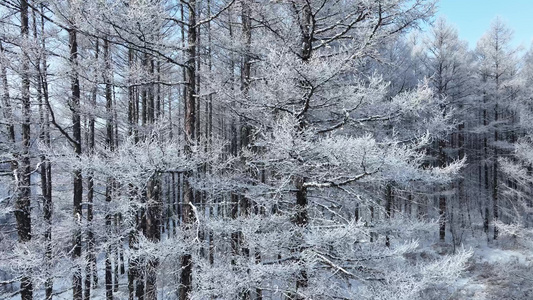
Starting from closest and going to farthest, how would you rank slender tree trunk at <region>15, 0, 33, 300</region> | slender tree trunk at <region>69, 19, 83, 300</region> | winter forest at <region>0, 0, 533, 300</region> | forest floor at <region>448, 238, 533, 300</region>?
1. winter forest at <region>0, 0, 533, 300</region>
2. slender tree trunk at <region>69, 19, 83, 300</region>
3. slender tree trunk at <region>15, 0, 33, 300</region>
4. forest floor at <region>448, 238, 533, 300</region>

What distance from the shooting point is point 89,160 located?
4516 mm

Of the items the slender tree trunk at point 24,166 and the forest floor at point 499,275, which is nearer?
the slender tree trunk at point 24,166

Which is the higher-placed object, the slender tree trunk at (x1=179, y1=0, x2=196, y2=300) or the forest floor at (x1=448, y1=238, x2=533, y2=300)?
the slender tree trunk at (x1=179, y1=0, x2=196, y2=300)

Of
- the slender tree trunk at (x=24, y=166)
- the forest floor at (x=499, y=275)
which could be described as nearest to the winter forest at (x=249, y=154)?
the slender tree trunk at (x=24, y=166)

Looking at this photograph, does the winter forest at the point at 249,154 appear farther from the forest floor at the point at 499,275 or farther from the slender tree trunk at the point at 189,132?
the forest floor at the point at 499,275

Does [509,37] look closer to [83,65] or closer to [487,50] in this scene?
[487,50]

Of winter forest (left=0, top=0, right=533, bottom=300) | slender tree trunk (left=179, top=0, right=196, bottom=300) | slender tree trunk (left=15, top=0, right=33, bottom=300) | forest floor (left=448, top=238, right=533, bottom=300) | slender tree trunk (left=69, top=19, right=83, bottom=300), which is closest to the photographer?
winter forest (left=0, top=0, right=533, bottom=300)

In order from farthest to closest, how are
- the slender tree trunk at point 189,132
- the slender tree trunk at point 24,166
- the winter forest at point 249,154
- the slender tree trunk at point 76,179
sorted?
the slender tree trunk at point 24,166, the slender tree trunk at point 76,179, the slender tree trunk at point 189,132, the winter forest at point 249,154

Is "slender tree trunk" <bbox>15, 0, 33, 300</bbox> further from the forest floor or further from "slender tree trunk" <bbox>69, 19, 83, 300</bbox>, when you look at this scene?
the forest floor

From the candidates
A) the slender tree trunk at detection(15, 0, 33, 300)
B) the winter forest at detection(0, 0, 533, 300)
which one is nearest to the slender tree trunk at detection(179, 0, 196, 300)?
the winter forest at detection(0, 0, 533, 300)

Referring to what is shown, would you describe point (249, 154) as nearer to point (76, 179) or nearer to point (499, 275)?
point (76, 179)

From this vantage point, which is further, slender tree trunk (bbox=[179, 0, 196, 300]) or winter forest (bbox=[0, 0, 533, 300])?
slender tree trunk (bbox=[179, 0, 196, 300])

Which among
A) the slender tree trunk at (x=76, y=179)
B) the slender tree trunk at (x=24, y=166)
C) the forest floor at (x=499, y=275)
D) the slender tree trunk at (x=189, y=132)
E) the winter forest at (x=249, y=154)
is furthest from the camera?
the forest floor at (x=499, y=275)

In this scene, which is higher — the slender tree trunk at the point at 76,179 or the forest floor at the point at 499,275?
the slender tree trunk at the point at 76,179
